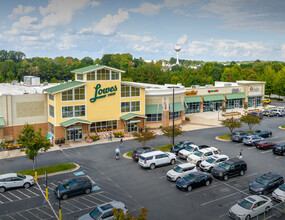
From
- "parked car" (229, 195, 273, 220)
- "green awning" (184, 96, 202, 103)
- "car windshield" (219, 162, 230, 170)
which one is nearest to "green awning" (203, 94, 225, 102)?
"green awning" (184, 96, 202, 103)

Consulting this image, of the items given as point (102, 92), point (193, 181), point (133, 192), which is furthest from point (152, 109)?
point (133, 192)

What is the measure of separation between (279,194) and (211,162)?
9.23 metres

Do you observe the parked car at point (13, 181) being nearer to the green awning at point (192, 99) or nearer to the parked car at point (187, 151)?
the parked car at point (187, 151)

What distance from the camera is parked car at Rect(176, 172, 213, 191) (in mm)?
28156

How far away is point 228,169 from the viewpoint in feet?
103

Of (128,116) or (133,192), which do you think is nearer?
(133,192)

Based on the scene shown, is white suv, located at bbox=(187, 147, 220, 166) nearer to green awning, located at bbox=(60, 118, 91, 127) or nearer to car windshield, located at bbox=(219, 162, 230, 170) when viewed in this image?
car windshield, located at bbox=(219, 162, 230, 170)

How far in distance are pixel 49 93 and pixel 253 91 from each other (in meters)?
60.4

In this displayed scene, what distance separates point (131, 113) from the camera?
52594mm

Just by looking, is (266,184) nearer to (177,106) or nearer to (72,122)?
(72,122)

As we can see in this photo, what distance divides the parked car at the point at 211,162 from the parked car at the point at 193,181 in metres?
3.41

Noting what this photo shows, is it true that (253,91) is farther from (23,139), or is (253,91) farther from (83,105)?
(23,139)

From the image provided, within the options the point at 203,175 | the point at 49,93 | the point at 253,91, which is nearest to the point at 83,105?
the point at 49,93

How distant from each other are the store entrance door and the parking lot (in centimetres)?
504
